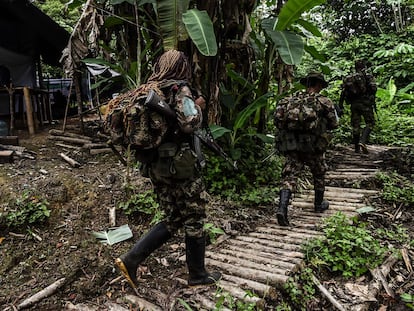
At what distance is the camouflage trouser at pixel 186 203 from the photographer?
3.07 meters

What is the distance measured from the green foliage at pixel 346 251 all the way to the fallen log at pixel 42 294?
2.27 m

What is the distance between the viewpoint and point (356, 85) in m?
7.87

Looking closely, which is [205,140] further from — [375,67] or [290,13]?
[375,67]

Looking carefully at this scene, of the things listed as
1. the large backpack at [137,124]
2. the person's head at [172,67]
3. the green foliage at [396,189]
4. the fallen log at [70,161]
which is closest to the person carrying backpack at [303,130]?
the green foliage at [396,189]

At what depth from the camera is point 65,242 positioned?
4.08 meters

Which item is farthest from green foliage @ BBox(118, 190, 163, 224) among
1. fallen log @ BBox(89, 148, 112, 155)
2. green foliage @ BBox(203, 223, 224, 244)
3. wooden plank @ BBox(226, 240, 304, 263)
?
fallen log @ BBox(89, 148, 112, 155)

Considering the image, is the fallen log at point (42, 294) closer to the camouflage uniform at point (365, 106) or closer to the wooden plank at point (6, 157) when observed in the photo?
the wooden plank at point (6, 157)

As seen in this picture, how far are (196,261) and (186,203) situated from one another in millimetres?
481

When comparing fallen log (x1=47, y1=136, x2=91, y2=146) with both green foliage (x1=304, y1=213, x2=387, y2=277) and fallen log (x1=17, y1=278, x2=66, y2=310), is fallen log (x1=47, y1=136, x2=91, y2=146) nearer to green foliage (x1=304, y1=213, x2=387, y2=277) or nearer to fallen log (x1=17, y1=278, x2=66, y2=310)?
fallen log (x1=17, y1=278, x2=66, y2=310)

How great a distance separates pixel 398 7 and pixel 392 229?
11485 mm

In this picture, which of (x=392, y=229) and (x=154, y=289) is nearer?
(x=154, y=289)

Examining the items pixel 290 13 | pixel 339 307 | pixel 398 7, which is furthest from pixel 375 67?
pixel 339 307

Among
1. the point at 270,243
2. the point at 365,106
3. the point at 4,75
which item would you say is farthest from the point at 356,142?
the point at 4,75

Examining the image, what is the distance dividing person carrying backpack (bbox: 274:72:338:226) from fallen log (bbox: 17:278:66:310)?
8.29 ft
